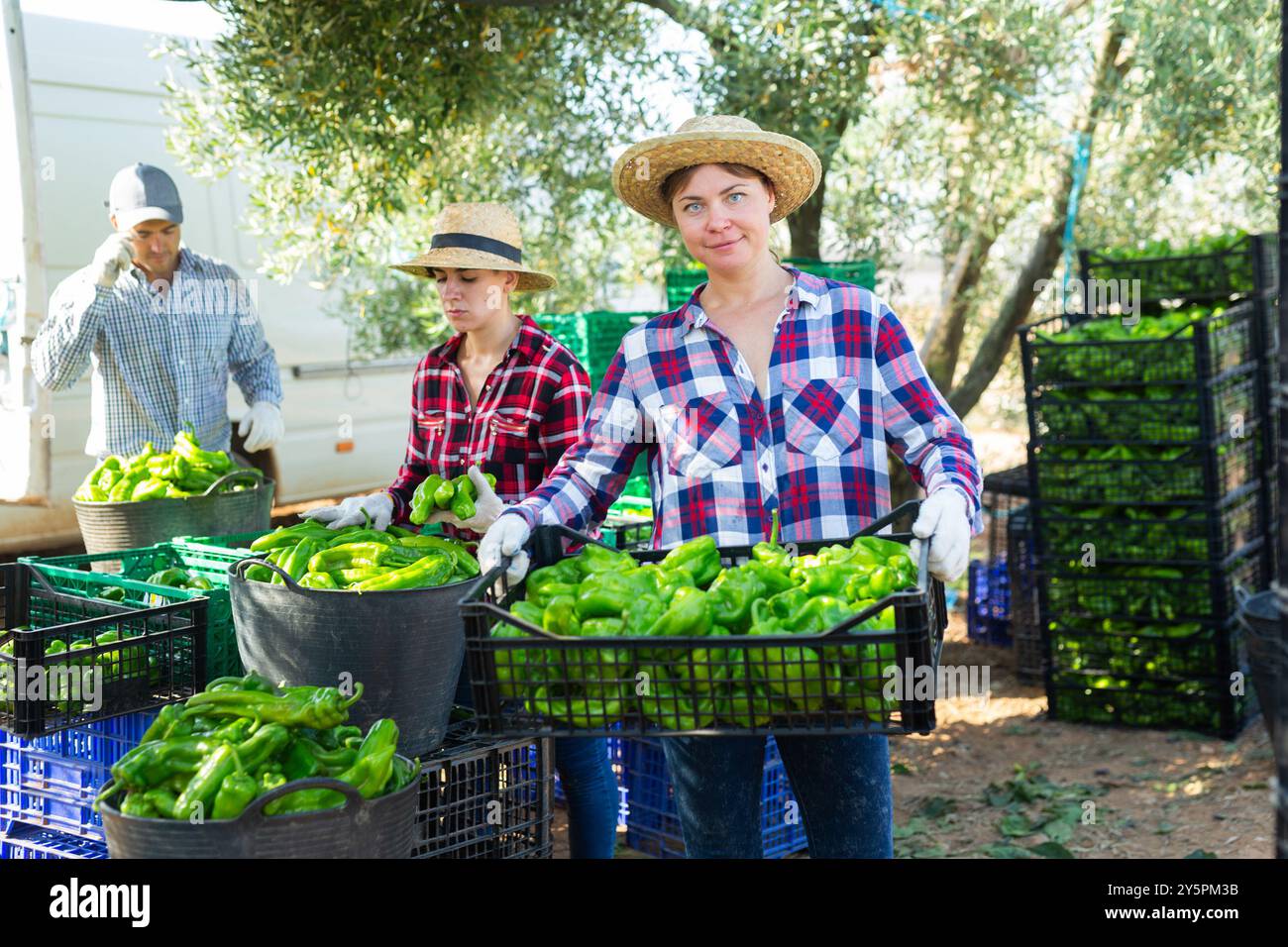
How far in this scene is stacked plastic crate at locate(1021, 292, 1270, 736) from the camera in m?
5.94

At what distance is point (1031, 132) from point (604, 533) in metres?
3.32

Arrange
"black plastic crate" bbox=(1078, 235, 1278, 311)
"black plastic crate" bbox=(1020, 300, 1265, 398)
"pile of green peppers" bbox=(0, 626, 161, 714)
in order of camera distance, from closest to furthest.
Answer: "pile of green peppers" bbox=(0, 626, 161, 714)
"black plastic crate" bbox=(1020, 300, 1265, 398)
"black plastic crate" bbox=(1078, 235, 1278, 311)

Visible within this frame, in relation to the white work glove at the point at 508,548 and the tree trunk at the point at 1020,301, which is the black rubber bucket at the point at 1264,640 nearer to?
the white work glove at the point at 508,548

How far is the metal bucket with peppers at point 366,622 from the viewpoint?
3.12 metres

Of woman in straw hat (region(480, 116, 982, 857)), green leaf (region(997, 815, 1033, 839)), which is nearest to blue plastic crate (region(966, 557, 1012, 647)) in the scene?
green leaf (region(997, 815, 1033, 839))

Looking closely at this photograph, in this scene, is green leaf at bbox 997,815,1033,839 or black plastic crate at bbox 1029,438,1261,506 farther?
black plastic crate at bbox 1029,438,1261,506

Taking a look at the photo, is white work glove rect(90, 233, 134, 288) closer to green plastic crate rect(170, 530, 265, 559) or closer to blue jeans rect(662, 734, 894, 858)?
green plastic crate rect(170, 530, 265, 559)

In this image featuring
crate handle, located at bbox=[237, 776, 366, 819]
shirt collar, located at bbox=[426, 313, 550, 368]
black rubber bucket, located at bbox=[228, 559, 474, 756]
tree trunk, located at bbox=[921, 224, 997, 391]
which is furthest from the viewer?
tree trunk, located at bbox=[921, 224, 997, 391]

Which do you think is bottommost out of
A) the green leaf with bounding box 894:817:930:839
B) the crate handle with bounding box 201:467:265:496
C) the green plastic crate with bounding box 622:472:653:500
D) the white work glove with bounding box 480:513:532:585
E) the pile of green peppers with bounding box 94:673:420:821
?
the green leaf with bounding box 894:817:930:839

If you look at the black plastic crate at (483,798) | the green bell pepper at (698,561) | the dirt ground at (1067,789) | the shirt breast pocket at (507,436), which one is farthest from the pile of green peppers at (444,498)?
the dirt ground at (1067,789)

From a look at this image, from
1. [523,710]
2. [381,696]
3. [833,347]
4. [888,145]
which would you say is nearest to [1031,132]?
[888,145]

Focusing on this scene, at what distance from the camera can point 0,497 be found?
19.1 ft

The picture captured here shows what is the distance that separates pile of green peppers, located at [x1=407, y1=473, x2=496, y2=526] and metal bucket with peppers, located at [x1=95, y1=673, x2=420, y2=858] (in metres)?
0.77

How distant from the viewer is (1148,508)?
6.11 m
